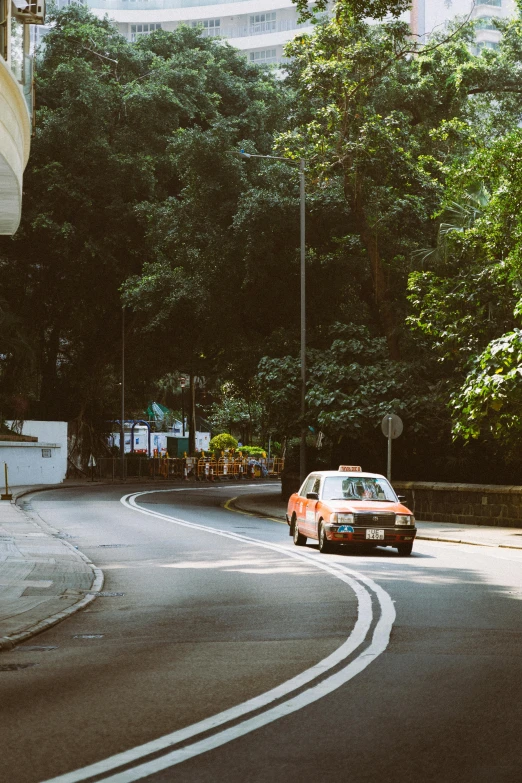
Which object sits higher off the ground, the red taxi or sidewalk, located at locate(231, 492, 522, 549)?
the red taxi

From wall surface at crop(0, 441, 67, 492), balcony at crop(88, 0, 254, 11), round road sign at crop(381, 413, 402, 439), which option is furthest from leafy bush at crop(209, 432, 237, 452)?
balcony at crop(88, 0, 254, 11)

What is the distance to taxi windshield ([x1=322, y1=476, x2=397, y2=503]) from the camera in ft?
65.8

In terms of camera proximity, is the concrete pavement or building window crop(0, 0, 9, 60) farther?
building window crop(0, 0, 9, 60)

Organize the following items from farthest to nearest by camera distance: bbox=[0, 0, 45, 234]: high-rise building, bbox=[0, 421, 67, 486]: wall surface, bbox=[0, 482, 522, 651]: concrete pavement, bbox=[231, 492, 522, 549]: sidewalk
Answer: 1. bbox=[0, 421, 67, 486]: wall surface
2. bbox=[231, 492, 522, 549]: sidewalk
3. bbox=[0, 0, 45, 234]: high-rise building
4. bbox=[0, 482, 522, 651]: concrete pavement

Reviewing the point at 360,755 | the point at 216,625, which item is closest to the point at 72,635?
the point at 216,625

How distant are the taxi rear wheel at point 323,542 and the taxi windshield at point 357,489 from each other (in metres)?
0.74

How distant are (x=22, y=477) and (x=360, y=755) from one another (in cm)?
4386

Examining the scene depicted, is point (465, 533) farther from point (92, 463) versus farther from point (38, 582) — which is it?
point (92, 463)

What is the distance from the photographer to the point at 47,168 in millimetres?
42094

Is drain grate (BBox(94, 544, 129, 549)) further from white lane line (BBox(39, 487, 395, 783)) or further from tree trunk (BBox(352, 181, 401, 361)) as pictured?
tree trunk (BBox(352, 181, 401, 361))

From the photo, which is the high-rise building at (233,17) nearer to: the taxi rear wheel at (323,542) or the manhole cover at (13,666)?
the taxi rear wheel at (323,542)

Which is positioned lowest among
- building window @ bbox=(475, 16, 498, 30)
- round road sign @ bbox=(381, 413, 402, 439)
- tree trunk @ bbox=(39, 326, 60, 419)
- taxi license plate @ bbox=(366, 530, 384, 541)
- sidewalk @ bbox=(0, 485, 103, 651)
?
sidewalk @ bbox=(0, 485, 103, 651)

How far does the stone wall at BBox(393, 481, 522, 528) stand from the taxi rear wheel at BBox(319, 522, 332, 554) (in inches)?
345

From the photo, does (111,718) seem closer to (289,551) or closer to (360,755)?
(360,755)
